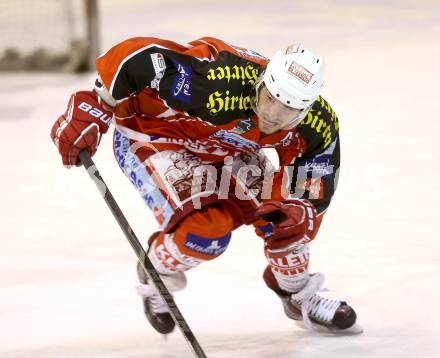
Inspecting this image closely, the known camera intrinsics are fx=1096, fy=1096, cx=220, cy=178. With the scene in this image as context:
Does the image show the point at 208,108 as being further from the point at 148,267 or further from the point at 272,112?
the point at 148,267

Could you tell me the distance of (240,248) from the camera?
416cm

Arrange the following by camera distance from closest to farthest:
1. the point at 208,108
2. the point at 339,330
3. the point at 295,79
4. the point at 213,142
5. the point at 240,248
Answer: the point at 295,79 → the point at 208,108 → the point at 213,142 → the point at 339,330 → the point at 240,248

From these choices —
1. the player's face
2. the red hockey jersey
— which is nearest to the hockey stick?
the red hockey jersey

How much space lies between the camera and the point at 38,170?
520 centimetres

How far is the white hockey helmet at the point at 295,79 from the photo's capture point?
2924mm

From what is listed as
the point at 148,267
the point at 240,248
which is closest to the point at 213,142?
the point at 148,267

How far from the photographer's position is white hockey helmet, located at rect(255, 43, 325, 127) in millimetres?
2924

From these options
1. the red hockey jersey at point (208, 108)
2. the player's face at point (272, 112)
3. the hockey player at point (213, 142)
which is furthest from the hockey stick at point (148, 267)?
the player's face at point (272, 112)

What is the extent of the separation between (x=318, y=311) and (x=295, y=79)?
2.67 feet

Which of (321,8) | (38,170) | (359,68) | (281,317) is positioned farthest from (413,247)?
(321,8)

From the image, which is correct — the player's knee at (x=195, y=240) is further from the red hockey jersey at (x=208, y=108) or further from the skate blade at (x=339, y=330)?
the skate blade at (x=339, y=330)

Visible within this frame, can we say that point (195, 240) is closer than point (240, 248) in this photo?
Yes

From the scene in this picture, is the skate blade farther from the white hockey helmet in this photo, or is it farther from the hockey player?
the white hockey helmet

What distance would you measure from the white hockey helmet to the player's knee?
1.09 ft
